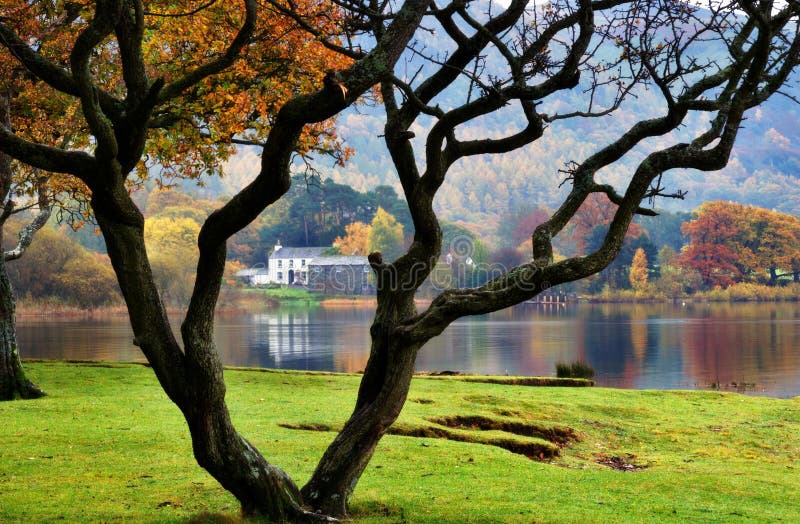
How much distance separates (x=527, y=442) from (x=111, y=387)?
1056cm

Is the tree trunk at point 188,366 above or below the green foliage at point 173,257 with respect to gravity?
below

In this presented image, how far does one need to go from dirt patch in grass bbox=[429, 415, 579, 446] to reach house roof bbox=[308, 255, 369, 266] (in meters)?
112

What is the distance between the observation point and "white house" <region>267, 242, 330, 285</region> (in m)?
134

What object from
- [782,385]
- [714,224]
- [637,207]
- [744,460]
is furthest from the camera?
[714,224]

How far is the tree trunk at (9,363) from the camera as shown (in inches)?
738

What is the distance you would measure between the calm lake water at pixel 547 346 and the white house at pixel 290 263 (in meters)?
43.4

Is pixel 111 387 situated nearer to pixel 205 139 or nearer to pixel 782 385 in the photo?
pixel 205 139

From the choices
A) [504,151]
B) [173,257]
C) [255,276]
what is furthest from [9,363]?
[255,276]

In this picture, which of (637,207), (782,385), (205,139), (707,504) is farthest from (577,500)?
(782,385)

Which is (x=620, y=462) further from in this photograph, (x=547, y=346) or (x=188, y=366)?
(x=547, y=346)

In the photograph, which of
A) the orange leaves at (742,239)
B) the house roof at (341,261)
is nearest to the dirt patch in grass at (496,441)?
the house roof at (341,261)

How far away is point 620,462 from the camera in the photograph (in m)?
15.6

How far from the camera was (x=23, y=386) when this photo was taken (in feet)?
61.9

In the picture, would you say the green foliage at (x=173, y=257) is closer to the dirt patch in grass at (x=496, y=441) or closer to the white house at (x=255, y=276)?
the white house at (x=255, y=276)
